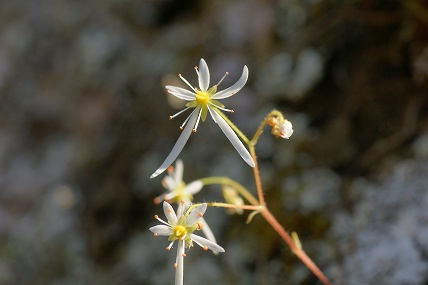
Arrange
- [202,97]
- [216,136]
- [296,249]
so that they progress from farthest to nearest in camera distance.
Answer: [216,136], [296,249], [202,97]

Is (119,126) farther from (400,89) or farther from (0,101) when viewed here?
(400,89)

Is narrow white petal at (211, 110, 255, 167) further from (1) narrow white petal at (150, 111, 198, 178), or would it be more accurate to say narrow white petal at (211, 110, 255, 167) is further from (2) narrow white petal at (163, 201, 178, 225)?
(2) narrow white petal at (163, 201, 178, 225)

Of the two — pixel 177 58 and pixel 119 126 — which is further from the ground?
pixel 177 58

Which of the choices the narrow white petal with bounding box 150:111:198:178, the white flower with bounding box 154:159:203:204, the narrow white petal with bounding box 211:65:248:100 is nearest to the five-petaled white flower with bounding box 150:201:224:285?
the narrow white petal with bounding box 150:111:198:178

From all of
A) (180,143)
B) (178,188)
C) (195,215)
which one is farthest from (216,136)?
(195,215)

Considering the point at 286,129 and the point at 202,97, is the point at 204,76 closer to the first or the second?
the point at 202,97

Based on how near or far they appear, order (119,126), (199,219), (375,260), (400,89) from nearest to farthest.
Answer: (199,219)
(375,260)
(400,89)
(119,126)

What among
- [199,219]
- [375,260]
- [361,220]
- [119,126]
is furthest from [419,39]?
[119,126]
